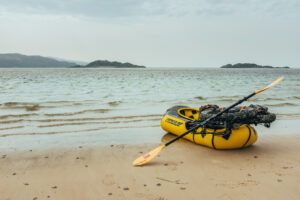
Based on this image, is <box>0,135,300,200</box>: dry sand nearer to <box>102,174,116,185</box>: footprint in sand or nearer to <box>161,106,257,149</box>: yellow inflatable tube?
<box>102,174,116,185</box>: footprint in sand

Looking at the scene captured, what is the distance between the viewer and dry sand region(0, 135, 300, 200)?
14.2 ft

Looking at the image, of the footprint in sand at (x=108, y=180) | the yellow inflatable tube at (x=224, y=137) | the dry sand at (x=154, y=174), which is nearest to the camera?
the dry sand at (x=154, y=174)

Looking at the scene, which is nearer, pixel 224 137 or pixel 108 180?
pixel 108 180

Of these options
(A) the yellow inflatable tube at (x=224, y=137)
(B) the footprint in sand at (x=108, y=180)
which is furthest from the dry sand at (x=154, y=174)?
(A) the yellow inflatable tube at (x=224, y=137)

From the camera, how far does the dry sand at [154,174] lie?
14.2 feet

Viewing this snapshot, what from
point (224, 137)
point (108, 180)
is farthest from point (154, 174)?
point (224, 137)

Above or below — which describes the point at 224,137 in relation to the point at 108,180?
above

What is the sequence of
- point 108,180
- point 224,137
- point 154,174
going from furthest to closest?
point 224,137 < point 154,174 < point 108,180

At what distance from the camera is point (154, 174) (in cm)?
510

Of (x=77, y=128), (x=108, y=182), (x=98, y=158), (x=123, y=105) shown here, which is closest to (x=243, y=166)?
(x=108, y=182)

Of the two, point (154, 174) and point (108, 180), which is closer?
point (108, 180)

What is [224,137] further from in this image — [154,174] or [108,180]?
[108,180]

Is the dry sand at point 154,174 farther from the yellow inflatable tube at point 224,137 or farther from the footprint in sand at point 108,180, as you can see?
the yellow inflatable tube at point 224,137

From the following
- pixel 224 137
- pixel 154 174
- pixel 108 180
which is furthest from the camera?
pixel 224 137
